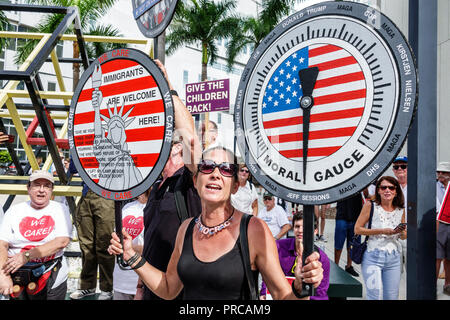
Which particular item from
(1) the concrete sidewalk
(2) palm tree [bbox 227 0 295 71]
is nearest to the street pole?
(1) the concrete sidewalk

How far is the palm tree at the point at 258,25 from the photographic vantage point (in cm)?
2362

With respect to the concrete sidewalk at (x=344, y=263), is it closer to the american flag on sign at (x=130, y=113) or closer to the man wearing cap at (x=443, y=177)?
the man wearing cap at (x=443, y=177)

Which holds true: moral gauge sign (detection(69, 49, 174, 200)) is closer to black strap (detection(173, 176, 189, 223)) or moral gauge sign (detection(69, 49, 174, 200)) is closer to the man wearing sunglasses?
black strap (detection(173, 176, 189, 223))

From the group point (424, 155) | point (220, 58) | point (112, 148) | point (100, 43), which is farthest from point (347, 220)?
point (220, 58)

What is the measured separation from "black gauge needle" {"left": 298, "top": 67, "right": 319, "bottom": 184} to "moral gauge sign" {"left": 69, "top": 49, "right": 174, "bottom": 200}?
552 mm

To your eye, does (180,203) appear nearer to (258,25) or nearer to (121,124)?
(121,124)

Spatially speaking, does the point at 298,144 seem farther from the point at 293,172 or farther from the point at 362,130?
the point at 362,130

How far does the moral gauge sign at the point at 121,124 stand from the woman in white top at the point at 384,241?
3.28m

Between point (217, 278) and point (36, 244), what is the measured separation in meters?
2.38

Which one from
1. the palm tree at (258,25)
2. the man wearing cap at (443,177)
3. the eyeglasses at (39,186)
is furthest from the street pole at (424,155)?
the palm tree at (258,25)

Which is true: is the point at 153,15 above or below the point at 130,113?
above

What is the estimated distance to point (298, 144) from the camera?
1.35 metres

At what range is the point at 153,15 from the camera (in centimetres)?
207

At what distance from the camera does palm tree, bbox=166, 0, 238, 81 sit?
25.3m
